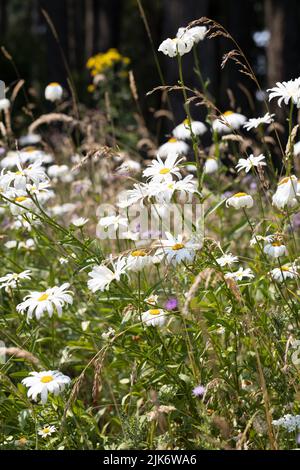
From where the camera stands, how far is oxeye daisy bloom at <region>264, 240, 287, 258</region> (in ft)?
7.54

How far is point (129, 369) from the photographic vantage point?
2.63 metres

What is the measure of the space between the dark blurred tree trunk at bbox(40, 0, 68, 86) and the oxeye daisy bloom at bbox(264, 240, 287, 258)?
8598 millimetres

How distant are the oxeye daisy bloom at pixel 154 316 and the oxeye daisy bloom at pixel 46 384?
0.31m

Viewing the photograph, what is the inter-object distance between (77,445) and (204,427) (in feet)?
1.70

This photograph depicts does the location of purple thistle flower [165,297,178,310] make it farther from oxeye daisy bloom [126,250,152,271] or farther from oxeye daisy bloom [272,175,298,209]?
oxeye daisy bloom [272,175,298,209]

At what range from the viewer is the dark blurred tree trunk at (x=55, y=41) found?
10742 mm

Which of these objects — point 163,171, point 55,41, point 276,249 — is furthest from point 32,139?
point 55,41

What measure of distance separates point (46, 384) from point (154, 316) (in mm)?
385

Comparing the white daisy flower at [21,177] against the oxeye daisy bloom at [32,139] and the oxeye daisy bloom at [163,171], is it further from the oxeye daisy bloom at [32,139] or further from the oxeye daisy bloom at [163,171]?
the oxeye daisy bloom at [32,139]

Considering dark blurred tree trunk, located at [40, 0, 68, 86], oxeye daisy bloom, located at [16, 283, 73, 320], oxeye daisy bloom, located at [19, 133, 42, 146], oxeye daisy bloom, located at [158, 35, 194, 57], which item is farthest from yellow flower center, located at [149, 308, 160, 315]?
dark blurred tree trunk, located at [40, 0, 68, 86]

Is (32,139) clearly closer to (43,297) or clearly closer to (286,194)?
(43,297)

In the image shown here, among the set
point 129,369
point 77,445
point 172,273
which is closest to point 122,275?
point 172,273

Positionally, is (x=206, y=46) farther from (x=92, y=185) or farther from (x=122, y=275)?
(x=122, y=275)

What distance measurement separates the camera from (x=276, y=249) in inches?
91.0
